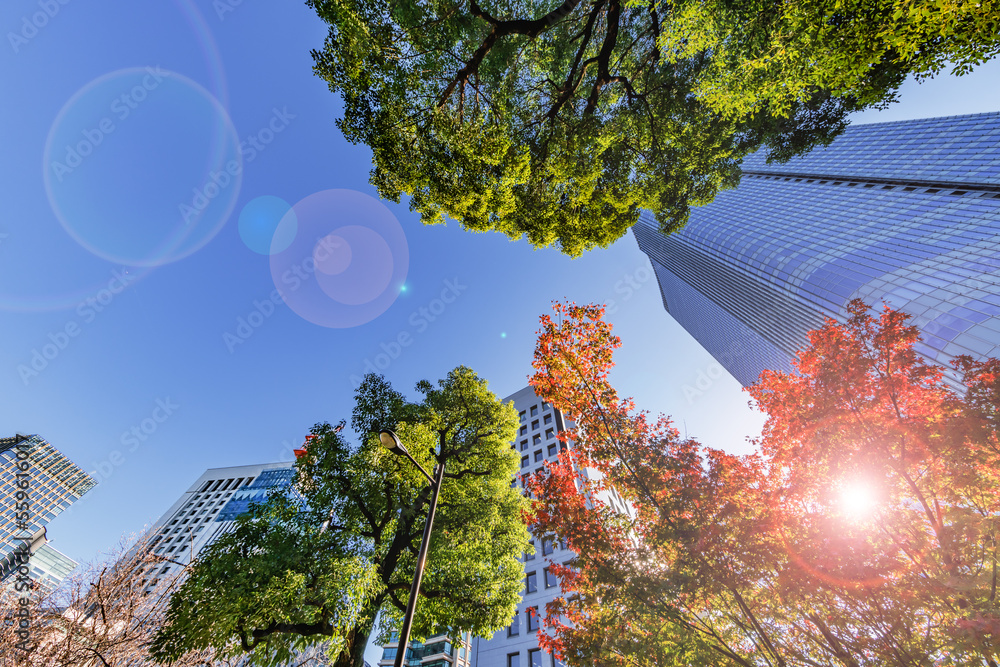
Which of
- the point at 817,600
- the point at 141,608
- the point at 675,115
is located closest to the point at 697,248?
the point at 675,115

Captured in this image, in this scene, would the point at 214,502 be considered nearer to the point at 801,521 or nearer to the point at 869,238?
the point at 801,521

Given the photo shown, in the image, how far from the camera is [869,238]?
44438 millimetres

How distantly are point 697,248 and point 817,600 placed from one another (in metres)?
75.9

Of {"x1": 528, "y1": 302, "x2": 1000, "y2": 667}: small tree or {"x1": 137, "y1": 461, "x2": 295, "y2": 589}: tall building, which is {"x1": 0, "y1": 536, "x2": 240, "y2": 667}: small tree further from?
{"x1": 137, "y1": 461, "x2": 295, "y2": 589}: tall building

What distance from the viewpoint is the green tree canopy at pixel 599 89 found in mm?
6164

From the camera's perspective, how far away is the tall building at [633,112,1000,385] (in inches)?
1276

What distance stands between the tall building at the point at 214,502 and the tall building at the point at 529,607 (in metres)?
46.2

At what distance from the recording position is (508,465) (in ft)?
39.2

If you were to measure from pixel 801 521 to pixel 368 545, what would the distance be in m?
10.9

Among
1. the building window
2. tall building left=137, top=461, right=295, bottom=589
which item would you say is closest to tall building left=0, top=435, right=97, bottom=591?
tall building left=137, top=461, right=295, bottom=589

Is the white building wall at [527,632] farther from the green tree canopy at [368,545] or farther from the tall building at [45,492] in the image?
the tall building at [45,492]

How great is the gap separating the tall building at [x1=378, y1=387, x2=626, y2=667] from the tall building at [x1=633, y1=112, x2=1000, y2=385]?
3142 centimetres

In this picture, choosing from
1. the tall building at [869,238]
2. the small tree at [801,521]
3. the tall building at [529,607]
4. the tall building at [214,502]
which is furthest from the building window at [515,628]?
the tall building at [214,502]

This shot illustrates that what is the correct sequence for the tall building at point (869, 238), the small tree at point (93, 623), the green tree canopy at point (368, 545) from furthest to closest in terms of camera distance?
the tall building at point (869, 238), the small tree at point (93, 623), the green tree canopy at point (368, 545)
